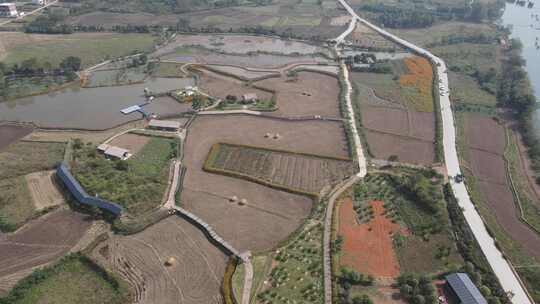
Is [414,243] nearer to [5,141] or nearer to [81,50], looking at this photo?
[5,141]

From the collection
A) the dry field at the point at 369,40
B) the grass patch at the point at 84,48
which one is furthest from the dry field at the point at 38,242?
the dry field at the point at 369,40

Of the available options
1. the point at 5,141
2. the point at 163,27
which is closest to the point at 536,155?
the point at 5,141

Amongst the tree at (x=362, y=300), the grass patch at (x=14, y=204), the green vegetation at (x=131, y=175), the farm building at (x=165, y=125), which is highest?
the farm building at (x=165, y=125)

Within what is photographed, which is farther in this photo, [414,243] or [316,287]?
[414,243]

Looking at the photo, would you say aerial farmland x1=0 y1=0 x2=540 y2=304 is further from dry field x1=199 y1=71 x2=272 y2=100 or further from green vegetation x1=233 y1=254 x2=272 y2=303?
dry field x1=199 y1=71 x2=272 y2=100

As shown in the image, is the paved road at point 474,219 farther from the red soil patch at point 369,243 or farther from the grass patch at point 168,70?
the grass patch at point 168,70

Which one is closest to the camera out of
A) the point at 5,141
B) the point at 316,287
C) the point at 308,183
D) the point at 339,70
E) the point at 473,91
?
the point at 316,287

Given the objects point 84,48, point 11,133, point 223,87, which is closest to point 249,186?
point 223,87
